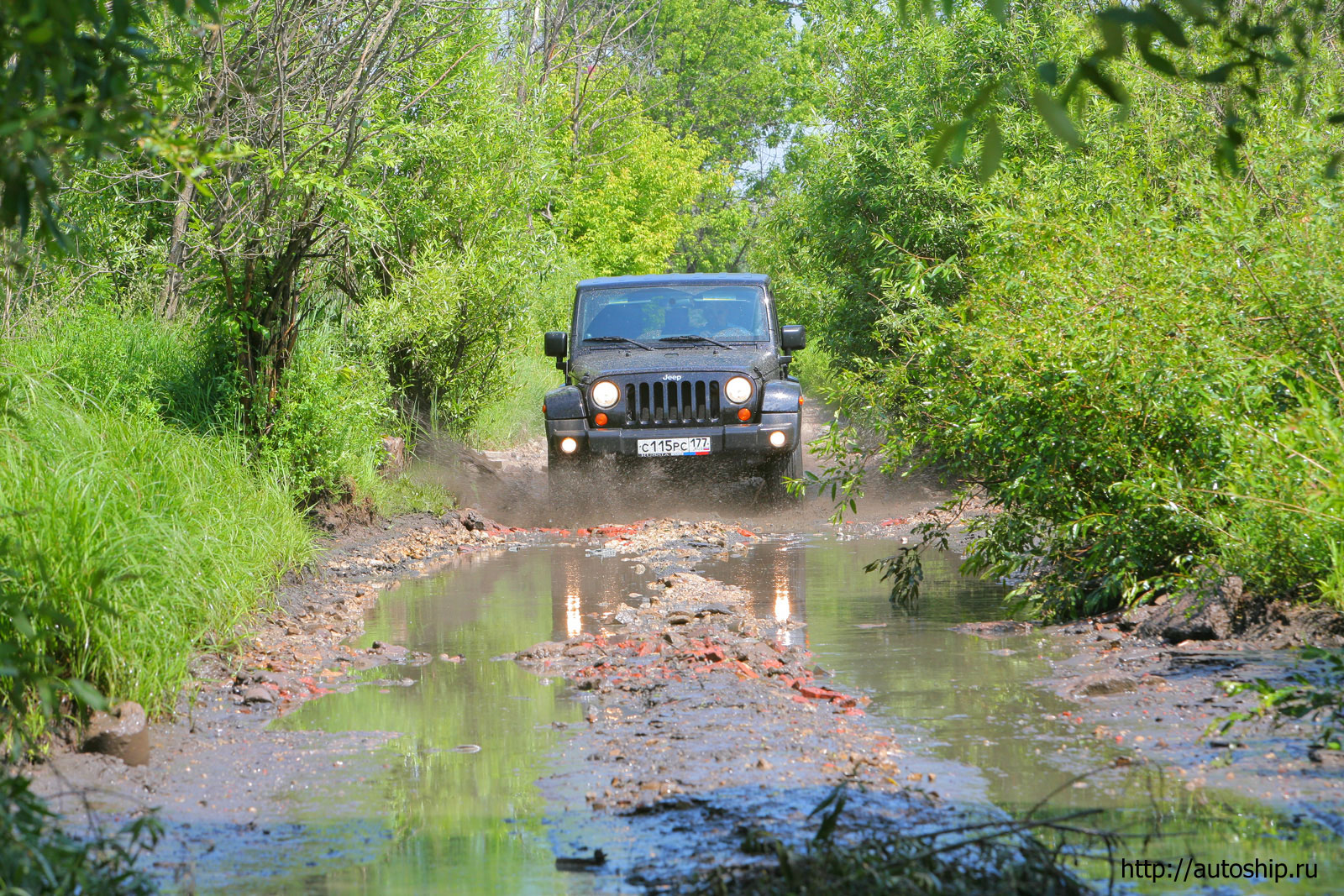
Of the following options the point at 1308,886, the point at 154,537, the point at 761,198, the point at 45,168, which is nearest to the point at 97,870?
the point at 45,168

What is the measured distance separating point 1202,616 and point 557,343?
689cm

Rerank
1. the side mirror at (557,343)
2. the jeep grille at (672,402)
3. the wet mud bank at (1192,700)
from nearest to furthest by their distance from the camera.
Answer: the wet mud bank at (1192,700) → the jeep grille at (672,402) → the side mirror at (557,343)

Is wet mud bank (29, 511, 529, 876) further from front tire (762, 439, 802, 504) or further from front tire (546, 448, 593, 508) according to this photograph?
front tire (762, 439, 802, 504)

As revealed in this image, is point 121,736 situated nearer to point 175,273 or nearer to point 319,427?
point 319,427

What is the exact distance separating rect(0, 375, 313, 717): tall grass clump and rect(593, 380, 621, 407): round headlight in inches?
167

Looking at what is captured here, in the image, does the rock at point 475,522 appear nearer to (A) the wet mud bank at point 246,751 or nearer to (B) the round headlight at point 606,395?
(B) the round headlight at point 606,395

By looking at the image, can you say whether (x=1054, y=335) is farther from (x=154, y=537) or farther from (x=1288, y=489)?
(x=154, y=537)

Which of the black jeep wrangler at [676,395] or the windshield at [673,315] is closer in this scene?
the black jeep wrangler at [676,395]

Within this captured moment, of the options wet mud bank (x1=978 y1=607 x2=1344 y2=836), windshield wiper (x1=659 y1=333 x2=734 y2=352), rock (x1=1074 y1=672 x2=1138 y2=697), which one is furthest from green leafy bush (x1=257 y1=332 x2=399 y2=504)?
rock (x1=1074 y1=672 x2=1138 y2=697)

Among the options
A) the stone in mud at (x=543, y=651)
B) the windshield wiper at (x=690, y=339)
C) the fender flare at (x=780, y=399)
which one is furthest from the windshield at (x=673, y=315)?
the stone in mud at (x=543, y=651)

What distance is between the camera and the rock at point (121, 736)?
4.27 metres

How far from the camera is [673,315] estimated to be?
1209 centimetres

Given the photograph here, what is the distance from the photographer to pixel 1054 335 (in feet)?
21.1

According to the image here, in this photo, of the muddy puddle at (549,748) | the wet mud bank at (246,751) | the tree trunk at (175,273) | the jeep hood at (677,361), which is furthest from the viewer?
the jeep hood at (677,361)
